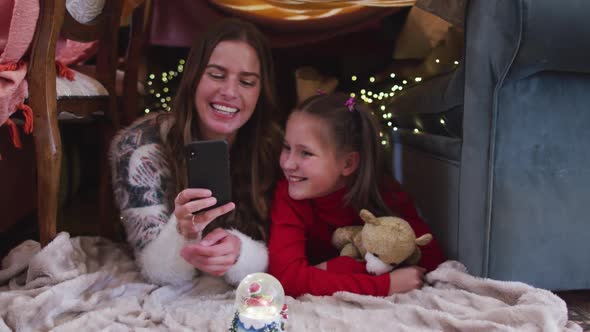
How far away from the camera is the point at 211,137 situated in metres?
1.17

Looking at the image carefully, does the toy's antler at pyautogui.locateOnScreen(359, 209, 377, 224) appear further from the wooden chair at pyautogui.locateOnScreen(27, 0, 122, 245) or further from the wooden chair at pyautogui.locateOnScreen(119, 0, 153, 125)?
the wooden chair at pyautogui.locateOnScreen(119, 0, 153, 125)

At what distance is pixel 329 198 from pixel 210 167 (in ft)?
1.19

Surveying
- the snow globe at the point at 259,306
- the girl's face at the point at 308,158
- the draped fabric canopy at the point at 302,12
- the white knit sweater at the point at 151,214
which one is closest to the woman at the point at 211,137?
the white knit sweater at the point at 151,214

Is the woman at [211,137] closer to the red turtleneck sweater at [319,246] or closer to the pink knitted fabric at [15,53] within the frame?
the red turtleneck sweater at [319,246]

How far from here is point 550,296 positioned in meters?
0.85

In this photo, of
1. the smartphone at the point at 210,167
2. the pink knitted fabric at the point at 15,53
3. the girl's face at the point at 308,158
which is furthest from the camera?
the girl's face at the point at 308,158

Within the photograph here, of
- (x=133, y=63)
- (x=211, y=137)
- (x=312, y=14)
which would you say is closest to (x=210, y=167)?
(x=211, y=137)

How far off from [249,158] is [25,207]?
72cm

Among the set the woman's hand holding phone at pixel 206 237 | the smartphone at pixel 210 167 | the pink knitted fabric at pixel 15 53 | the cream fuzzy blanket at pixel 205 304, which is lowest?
the cream fuzzy blanket at pixel 205 304

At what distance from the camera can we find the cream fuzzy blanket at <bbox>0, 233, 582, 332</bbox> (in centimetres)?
81

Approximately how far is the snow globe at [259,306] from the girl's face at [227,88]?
1.77ft

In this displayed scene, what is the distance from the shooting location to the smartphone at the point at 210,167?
78 cm

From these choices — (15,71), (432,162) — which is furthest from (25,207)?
(432,162)

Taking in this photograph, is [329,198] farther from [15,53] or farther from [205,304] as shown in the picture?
[15,53]
